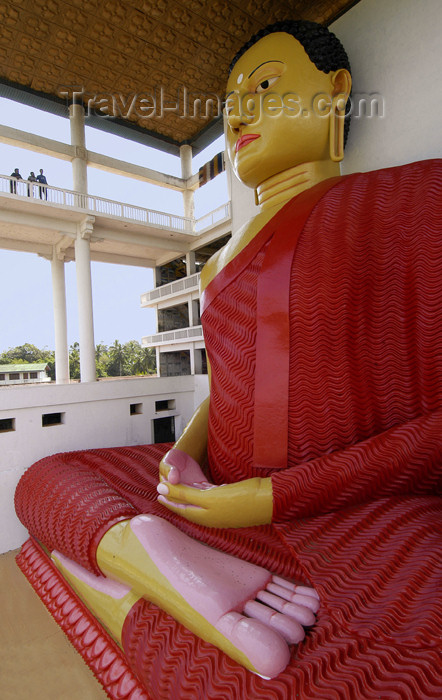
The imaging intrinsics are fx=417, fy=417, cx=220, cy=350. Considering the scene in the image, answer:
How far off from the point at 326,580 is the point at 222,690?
40cm

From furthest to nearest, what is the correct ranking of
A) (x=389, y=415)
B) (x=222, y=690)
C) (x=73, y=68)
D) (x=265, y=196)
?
(x=73, y=68) → (x=265, y=196) → (x=389, y=415) → (x=222, y=690)

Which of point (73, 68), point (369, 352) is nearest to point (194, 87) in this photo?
point (73, 68)

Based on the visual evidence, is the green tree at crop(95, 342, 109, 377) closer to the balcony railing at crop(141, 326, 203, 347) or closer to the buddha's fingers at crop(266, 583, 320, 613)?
the balcony railing at crop(141, 326, 203, 347)

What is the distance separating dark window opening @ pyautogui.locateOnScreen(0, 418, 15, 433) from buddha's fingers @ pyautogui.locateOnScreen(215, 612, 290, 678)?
7.47 feet

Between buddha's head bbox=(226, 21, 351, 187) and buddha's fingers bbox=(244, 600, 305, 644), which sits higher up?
buddha's head bbox=(226, 21, 351, 187)

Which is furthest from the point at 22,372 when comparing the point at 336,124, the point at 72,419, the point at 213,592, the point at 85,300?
the point at 213,592

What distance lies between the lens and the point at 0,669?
1656 millimetres

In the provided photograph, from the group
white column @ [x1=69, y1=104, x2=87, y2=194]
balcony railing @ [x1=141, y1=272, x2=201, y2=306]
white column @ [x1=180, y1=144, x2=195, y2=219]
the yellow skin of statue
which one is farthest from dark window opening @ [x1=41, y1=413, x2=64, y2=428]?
white column @ [x1=180, y1=144, x2=195, y2=219]

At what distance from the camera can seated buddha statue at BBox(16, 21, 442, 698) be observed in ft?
3.94

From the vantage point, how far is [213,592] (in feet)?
4.02

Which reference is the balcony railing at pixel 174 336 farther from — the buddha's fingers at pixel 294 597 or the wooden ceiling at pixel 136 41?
the buddha's fingers at pixel 294 597

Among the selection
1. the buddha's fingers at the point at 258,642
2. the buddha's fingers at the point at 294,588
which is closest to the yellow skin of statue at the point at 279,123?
the buddha's fingers at the point at 294,588

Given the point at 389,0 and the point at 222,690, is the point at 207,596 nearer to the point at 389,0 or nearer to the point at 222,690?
the point at 222,690

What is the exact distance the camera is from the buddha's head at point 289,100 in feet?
6.53
